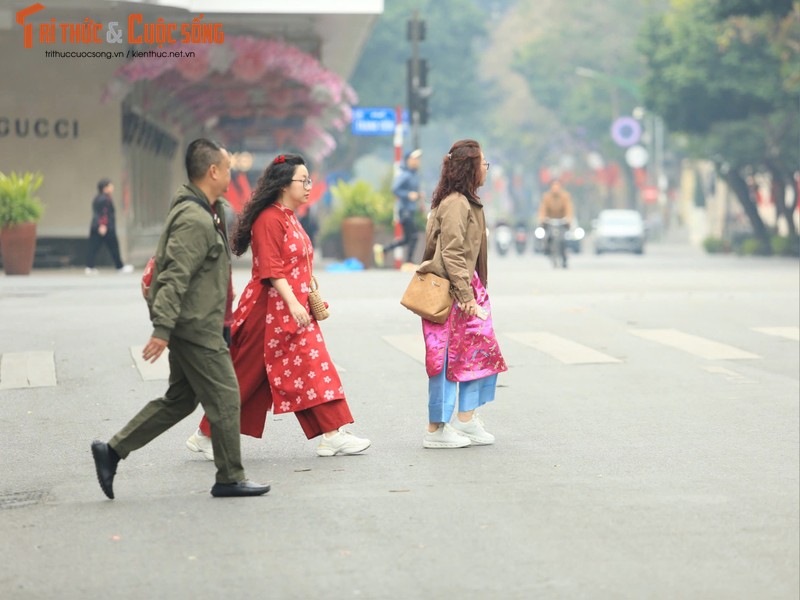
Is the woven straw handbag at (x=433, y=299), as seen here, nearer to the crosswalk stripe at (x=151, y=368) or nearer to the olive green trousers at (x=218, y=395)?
the olive green trousers at (x=218, y=395)

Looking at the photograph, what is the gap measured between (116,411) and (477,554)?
17.0ft

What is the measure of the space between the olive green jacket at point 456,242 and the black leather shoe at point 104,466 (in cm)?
212

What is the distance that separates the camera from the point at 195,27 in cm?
3095

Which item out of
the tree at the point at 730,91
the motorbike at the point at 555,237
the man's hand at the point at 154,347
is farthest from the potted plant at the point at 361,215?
the man's hand at the point at 154,347

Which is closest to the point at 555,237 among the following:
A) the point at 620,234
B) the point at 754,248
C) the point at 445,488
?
the point at 754,248

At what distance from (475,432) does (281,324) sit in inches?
54.1

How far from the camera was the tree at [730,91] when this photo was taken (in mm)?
47500

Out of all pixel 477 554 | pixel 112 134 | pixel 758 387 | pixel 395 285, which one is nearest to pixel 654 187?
pixel 112 134

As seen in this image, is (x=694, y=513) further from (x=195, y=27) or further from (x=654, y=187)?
(x=654, y=187)

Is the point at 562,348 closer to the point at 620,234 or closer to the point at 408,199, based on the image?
the point at 408,199

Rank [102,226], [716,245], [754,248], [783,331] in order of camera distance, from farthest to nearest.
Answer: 1. [716,245]
2. [754,248]
3. [102,226]
4. [783,331]

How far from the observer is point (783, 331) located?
1647cm

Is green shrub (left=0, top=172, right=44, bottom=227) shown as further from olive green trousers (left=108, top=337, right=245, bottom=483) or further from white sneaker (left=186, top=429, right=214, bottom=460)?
olive green trousers (left=108, top=337, right=245, bottom=483)

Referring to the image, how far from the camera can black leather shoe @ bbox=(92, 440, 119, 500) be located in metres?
7.77
